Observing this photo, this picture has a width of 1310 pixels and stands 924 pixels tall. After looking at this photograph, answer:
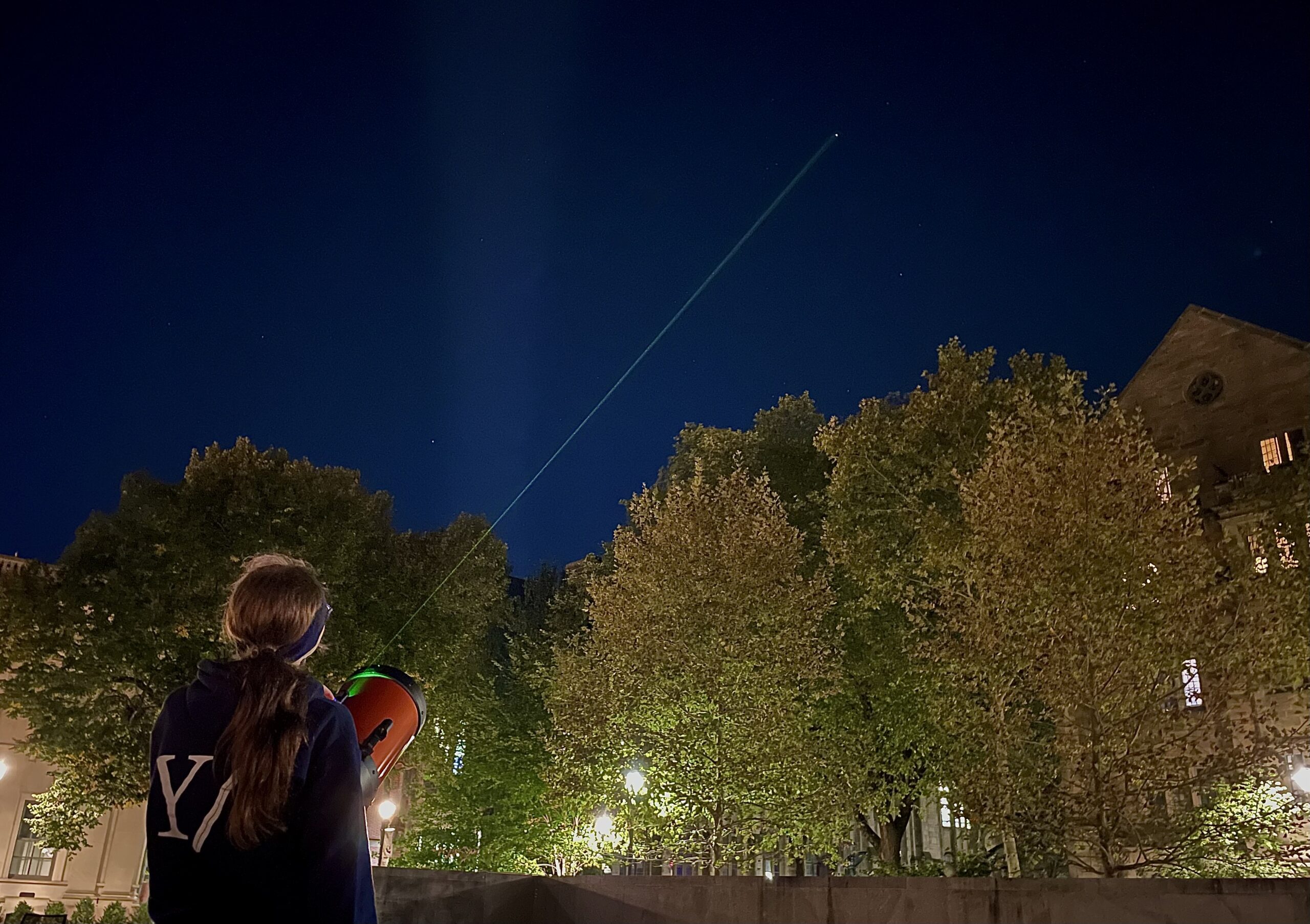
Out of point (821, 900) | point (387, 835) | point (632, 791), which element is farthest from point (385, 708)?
point (387, 835)

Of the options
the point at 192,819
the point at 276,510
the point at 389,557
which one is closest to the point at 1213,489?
the point at 389,557

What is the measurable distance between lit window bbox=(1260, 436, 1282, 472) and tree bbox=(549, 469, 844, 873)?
16.6 metres

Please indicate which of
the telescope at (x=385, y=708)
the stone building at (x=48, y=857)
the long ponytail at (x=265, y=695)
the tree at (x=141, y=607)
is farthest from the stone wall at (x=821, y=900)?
the stone building at (x=48, y=857)

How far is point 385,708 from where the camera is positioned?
552cm

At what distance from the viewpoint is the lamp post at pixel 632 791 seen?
25.8 meters

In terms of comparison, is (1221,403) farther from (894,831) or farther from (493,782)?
(493,782)

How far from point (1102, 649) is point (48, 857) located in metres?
→ 39.4

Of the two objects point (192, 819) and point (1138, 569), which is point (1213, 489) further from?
point (192, 819)

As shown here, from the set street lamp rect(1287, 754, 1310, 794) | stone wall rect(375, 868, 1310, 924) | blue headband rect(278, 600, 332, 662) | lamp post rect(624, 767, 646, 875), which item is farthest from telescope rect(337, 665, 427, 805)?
lamp post rect(624, 767, 646, 875)

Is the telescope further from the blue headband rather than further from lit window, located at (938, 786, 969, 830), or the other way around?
lit window, located at (938, 786, 969, 830)

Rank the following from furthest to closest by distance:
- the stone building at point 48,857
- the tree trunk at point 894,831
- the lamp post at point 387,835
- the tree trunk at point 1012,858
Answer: the stone building at point 48,857, the lamp post at point 387,835, the tree trunk at point 894,831, the tree trunk at point 1012,858

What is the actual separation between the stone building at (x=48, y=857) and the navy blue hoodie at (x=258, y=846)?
4122 cm

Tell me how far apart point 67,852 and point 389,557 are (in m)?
17.1

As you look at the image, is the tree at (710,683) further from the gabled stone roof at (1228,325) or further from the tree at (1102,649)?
the gabled stone roof at (1228,325)
